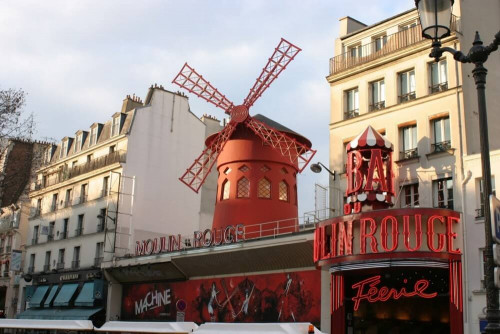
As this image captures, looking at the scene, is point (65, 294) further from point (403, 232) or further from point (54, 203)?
point (403, 232)

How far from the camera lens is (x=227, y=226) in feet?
72.8

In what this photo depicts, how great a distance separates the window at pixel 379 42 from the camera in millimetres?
18141

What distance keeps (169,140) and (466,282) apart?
1790 cm

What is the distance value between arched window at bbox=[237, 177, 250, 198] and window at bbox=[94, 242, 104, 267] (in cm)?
783

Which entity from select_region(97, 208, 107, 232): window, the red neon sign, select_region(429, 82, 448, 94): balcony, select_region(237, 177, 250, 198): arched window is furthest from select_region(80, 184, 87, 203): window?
select_region(429, 82, 448, 94): balcony

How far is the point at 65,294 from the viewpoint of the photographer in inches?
1130

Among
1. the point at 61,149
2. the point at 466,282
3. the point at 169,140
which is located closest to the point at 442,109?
the point at 466,282

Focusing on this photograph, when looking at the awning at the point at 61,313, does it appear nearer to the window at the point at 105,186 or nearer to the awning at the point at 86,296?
the awning at the point at 86,296

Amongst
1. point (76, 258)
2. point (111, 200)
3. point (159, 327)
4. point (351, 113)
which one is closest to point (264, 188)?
point (351, 113)

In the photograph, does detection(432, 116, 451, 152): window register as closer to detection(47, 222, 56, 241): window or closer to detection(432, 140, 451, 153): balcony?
detection(432, 140, 451, 153): balcony

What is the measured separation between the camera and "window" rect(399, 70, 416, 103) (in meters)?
17.1

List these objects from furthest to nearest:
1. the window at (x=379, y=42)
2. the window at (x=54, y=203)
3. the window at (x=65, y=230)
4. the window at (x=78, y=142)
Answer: the window at (x=54, y=203)
the window at (x=78, y=142)
the window at (x=65, y=230)
the window at (x=379, y=42)

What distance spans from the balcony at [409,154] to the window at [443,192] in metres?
0.91

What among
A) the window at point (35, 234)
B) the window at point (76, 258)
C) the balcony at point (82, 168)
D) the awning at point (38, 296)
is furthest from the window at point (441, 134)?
the window at point (35, 234)
